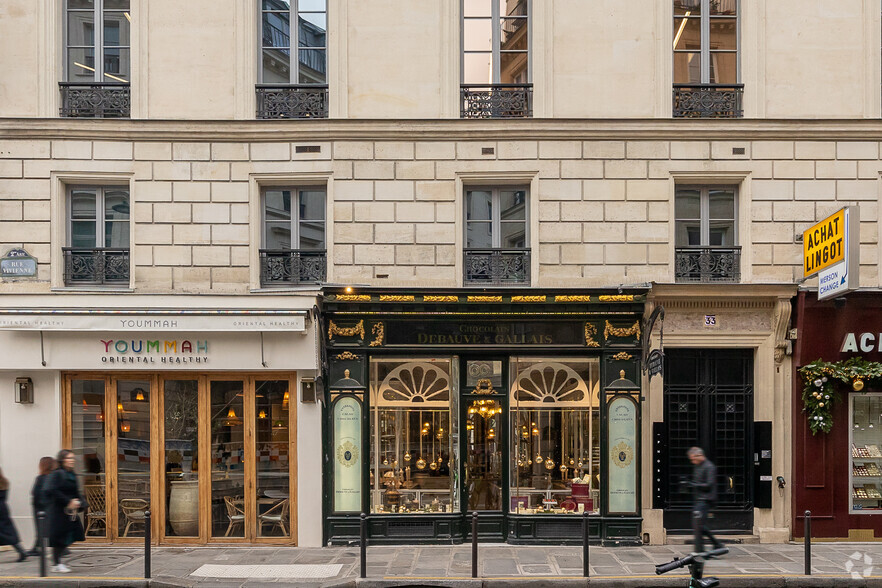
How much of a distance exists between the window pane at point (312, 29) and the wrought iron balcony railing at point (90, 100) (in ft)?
10.2

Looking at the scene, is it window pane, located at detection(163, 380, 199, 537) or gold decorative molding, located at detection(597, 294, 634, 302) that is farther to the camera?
window pane, located at detection(163, 380, 199, 537)

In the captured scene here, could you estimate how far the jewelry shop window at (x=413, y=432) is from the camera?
504 inches

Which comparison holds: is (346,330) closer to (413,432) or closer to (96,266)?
(413,432)

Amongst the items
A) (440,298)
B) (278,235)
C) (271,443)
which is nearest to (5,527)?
(271,443)

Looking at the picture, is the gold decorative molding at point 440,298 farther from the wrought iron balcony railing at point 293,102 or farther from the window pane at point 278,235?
the wrought iron balcony railing at point 293,102

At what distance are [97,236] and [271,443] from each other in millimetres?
4650

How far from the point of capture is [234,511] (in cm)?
1278

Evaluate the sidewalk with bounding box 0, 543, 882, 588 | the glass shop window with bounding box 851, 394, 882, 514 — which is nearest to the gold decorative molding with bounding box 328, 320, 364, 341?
the sidewalk with bounding box 0, 543, 882, 588

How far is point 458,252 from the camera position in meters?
12.8

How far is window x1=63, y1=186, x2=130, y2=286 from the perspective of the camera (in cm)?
1286

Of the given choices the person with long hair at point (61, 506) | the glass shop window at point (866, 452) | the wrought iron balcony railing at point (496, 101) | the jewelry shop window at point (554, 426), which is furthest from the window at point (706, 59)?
the person with long hair at point (61, 506)

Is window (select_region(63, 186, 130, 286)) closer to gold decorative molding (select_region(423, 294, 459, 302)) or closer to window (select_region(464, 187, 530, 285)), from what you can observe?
gold decorative molding (select_region(423, 294, 459, 302))

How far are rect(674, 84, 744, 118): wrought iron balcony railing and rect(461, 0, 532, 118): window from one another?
261 centimetres

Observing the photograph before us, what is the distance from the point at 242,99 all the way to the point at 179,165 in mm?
1544
